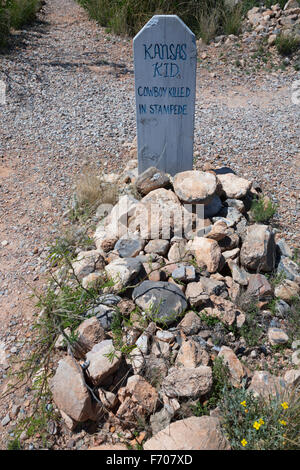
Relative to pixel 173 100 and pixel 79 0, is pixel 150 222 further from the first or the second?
pixel 79 0

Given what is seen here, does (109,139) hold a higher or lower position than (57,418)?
higher

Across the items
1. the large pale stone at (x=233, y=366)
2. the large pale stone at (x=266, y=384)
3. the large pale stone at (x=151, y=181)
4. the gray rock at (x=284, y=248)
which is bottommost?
the large pale stone at (x=266, y=384)

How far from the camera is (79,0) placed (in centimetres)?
909

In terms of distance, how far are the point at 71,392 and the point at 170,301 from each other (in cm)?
82

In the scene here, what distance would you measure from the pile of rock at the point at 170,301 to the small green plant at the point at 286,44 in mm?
5101

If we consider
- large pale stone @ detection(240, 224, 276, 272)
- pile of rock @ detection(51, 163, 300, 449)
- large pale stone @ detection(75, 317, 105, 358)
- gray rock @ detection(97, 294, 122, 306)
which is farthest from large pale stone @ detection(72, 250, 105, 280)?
large pale stone @ detection(240, 224, 276, 272)

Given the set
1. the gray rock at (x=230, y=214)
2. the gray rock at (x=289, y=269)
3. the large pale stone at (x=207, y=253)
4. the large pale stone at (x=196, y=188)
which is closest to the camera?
the large pale stone at (x=207, y=253)

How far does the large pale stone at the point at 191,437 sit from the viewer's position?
1749 mm

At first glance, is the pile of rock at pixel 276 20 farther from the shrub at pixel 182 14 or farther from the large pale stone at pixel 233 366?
the large pale stone at pixel 233 366

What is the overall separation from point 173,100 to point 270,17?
628 cm

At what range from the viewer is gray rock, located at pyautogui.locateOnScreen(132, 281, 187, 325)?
233 cm

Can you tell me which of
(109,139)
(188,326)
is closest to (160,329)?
(188,326)

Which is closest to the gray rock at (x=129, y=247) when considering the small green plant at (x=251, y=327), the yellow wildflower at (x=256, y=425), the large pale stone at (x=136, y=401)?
the small green plant at (x=251, y=327)

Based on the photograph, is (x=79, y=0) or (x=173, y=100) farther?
(x=79, y=0)
